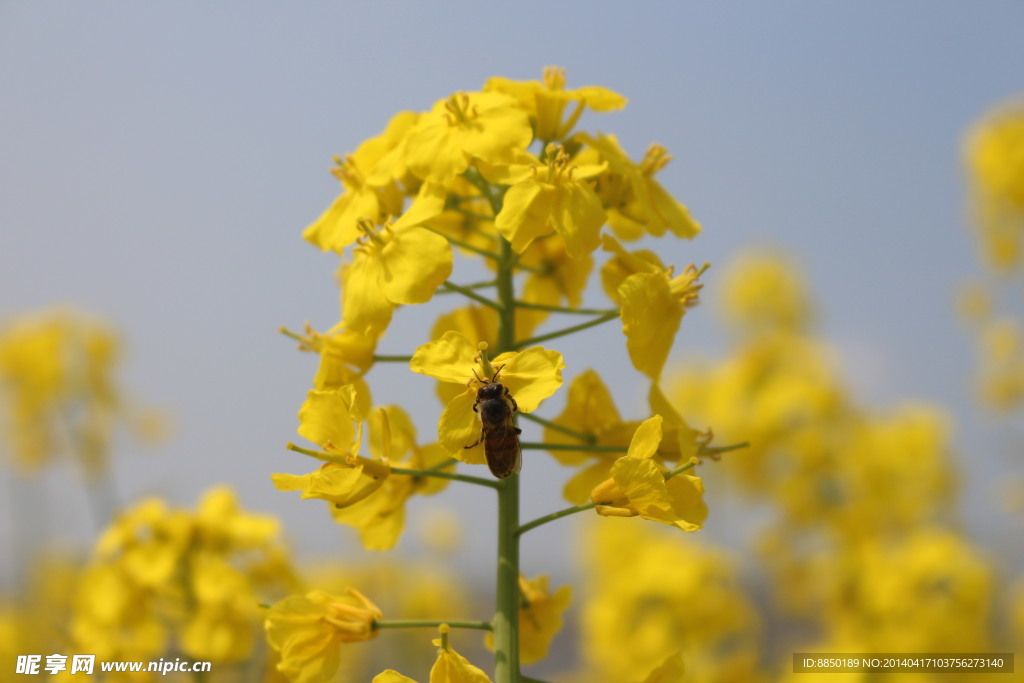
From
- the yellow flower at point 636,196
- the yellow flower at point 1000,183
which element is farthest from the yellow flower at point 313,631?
the yellow flower at point 1000,183

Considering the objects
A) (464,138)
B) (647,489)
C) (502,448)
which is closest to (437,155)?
(464,138)

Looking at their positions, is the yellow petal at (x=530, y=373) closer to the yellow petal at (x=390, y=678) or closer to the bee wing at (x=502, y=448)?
the bee wing at (x=502, y=448)

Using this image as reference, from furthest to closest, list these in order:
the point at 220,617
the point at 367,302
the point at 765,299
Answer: the point at 765,299 < the point at 220,617 < the point at 367,302

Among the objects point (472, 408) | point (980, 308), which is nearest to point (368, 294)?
point (472, 408)

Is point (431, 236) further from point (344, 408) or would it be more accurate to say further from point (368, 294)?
point (344, 408)

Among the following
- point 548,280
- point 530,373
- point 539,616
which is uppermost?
point 548,280

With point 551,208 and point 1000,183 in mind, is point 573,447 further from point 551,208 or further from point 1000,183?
point 1000,183

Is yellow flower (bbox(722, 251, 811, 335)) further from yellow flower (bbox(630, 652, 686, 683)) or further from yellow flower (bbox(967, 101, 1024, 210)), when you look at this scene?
yellow flower (bbox(630, 652, 686, 683))

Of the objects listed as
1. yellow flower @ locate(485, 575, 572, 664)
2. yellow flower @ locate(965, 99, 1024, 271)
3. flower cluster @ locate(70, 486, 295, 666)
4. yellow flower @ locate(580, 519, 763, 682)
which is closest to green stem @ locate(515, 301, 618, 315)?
yellow flower @ locate(485, 575, 572, 664)
